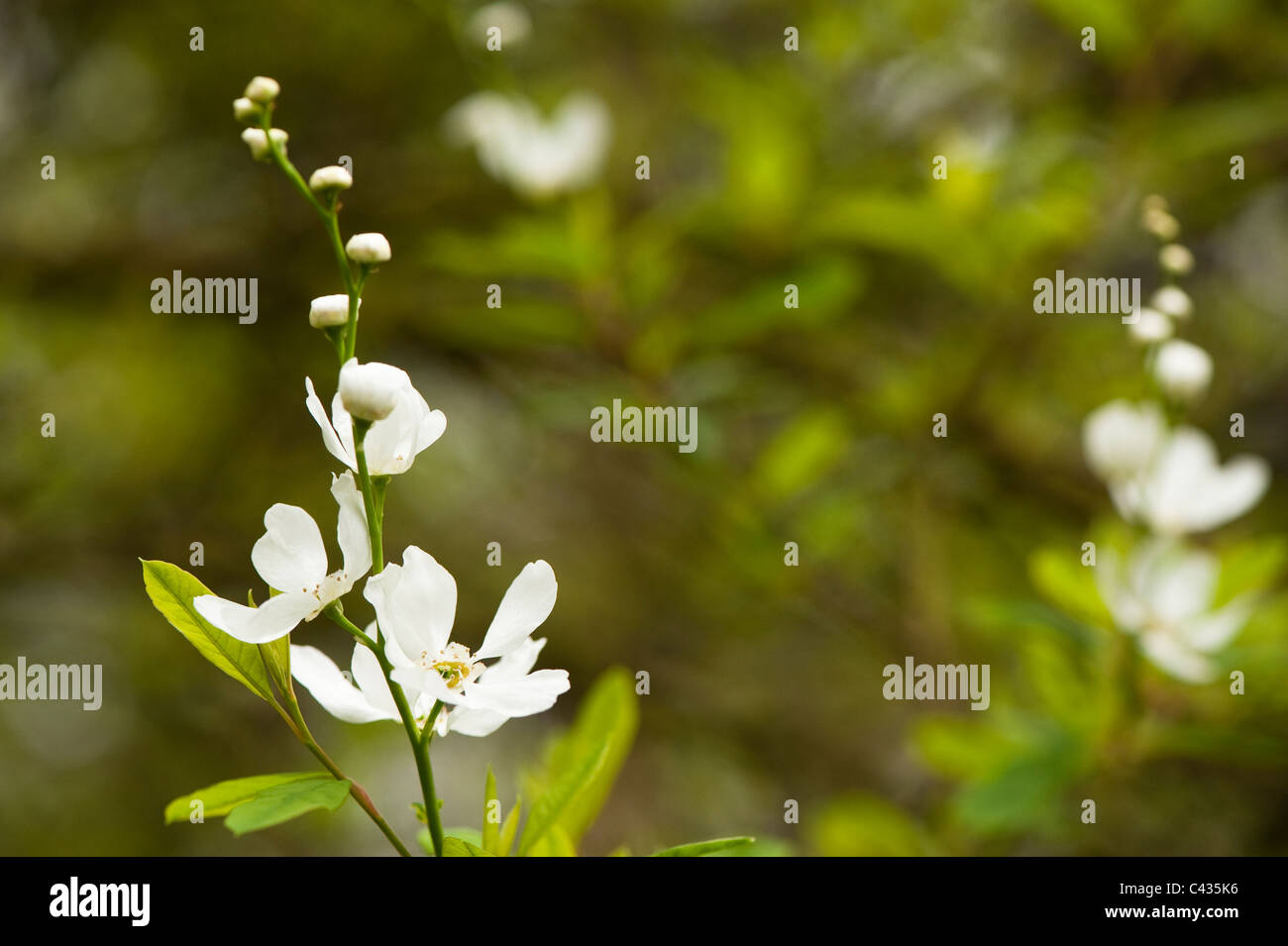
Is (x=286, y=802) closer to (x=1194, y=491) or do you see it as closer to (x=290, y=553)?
(x=290, y=553)

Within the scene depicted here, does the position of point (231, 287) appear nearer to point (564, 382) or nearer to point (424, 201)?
point (424, 201)

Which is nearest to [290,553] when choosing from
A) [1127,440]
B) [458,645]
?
[458,645]

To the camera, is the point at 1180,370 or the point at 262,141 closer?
the point at 262,141

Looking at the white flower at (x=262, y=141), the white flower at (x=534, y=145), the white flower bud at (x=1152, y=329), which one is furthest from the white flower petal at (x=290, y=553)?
the white flower at (x=534, y=145)

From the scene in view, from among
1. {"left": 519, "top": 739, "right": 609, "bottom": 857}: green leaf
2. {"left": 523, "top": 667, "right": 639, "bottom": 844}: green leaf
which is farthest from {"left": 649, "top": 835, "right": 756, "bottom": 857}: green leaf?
{"left": 523, "top": 667, "right": 639, "bottom": 844}: green leaf

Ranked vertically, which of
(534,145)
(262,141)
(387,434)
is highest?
(534,145)

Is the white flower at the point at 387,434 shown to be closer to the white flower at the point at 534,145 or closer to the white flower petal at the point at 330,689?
the white flower petal at the point at 330,689

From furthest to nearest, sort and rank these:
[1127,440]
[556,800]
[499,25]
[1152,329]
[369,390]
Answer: [499,25]
[1127,440]
[1152,329]
[556,800]
[369,390]
